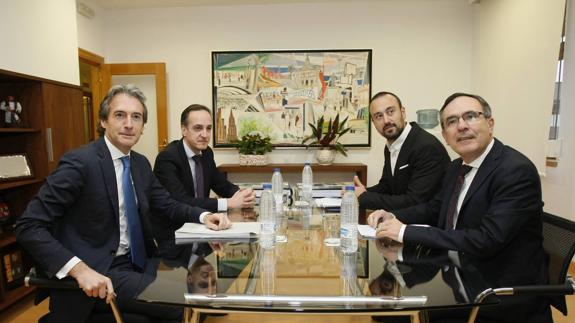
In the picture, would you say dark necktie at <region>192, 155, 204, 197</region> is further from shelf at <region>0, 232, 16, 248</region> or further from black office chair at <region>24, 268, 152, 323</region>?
shelf at <region>0, 232, 16, 248</region>

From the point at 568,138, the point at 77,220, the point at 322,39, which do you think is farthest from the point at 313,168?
the point at 77,220

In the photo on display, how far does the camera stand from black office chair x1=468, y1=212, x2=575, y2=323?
3.88ft

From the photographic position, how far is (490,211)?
138 centimetres

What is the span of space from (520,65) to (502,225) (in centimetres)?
288

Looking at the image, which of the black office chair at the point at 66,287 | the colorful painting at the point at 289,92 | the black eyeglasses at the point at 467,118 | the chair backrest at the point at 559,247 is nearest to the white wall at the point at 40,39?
the colorful painting at the point at 289,92

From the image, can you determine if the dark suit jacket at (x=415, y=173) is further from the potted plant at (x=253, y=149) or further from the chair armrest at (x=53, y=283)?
the potted plant at (x=253, y=149)

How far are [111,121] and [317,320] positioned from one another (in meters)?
1.67

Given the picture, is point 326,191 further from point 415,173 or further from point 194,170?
point 194,170

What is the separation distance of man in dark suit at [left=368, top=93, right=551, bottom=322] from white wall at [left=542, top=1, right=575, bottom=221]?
1949 mm

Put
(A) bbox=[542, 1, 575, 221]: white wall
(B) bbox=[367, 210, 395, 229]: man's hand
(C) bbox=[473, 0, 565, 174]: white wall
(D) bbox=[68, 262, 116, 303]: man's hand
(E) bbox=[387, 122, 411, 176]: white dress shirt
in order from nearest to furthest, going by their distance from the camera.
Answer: (D) bbox=[68, 262, 116, 303]: man's hand, (B) bbox=[367, 210, 395, 229]: man's hand, (E) bbox=[387, 122, 411, 176]: white dress shirt, (A) bbox=[542, 1, 575, 221]: white wall, (C) bbox=[473, 0, 565, 174]: white wall

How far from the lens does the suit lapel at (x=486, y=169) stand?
1.44 metres

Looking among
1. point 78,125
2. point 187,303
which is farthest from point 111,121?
point 78,125

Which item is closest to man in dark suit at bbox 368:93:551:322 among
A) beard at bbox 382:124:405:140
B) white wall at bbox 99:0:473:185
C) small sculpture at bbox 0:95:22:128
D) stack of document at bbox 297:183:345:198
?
beard at bbox 382:124:405:140

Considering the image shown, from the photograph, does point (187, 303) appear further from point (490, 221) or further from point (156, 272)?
point (490, 221)
